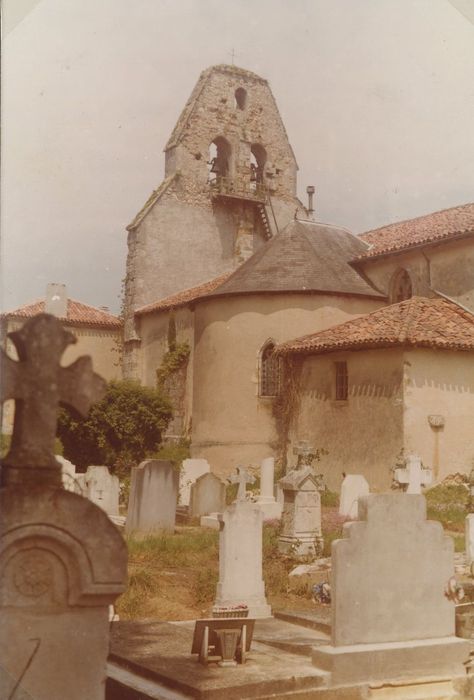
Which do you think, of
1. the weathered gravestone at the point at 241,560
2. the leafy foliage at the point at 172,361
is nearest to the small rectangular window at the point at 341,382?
the leafy foliage at the point at 172,361

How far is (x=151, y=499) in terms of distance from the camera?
15.0 m

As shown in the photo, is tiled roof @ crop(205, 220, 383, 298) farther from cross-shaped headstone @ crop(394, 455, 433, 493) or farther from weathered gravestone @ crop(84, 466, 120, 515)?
weathered gravestone @ crop(84, 466, 120, 515)

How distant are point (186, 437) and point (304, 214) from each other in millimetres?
14717

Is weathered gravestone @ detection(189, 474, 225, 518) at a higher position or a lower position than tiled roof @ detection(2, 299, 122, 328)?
lower

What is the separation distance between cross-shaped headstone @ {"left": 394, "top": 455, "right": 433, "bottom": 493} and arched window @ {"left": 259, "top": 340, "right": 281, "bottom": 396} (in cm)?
921

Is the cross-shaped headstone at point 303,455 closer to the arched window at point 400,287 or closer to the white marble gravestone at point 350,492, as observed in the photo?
the white marble gravestone at point 350,492

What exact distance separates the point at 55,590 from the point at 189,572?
26.6 feet

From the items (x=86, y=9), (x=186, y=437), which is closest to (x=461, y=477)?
(x=186, y=437)

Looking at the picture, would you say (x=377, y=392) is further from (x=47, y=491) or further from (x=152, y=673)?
(x=47, y=491)

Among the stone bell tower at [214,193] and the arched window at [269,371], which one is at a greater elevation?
the stone bell tower at [214,193]

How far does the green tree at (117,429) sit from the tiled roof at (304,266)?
4.46 m

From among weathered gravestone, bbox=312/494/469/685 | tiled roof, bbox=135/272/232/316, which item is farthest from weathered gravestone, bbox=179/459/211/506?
weathered gravestone, bbox=312/494/469/685

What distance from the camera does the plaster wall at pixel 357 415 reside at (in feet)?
69.8

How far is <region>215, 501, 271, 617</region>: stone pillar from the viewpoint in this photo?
9.88m
